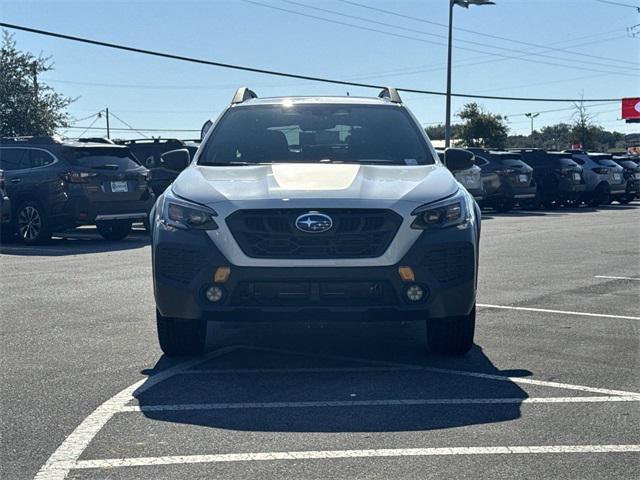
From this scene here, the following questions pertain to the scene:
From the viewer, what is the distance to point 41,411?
5461mm

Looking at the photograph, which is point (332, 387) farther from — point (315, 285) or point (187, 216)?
point (187, 216)

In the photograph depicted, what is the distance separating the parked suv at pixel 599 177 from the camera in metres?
32.2

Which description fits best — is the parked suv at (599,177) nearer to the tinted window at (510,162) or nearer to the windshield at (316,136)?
the tinted window at (510,162)

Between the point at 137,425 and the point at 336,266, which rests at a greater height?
the point at 336,266

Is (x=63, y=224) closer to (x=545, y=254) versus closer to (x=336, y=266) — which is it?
(x=545, y=254)

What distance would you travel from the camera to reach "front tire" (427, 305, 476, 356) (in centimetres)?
671

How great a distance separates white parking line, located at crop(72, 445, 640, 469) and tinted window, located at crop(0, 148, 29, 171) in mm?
12796

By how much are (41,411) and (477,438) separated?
2.25 m

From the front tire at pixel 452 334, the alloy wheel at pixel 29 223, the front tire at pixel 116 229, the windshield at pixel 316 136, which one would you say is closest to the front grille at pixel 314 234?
the front tire at pixel 452 334

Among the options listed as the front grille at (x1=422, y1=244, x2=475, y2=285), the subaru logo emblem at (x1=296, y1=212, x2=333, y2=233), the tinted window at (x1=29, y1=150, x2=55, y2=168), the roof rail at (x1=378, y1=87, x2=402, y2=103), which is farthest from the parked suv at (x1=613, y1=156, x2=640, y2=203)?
the subaru logo emblem at (x1=296, y1=212, x2=333, y2=233)

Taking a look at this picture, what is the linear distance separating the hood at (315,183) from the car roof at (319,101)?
3.49 feet

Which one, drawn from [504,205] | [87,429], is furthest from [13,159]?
[504,205]

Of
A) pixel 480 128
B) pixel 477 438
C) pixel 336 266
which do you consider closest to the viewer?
pixel 477 438

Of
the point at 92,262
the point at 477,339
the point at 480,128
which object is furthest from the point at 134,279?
the point at 480,128
